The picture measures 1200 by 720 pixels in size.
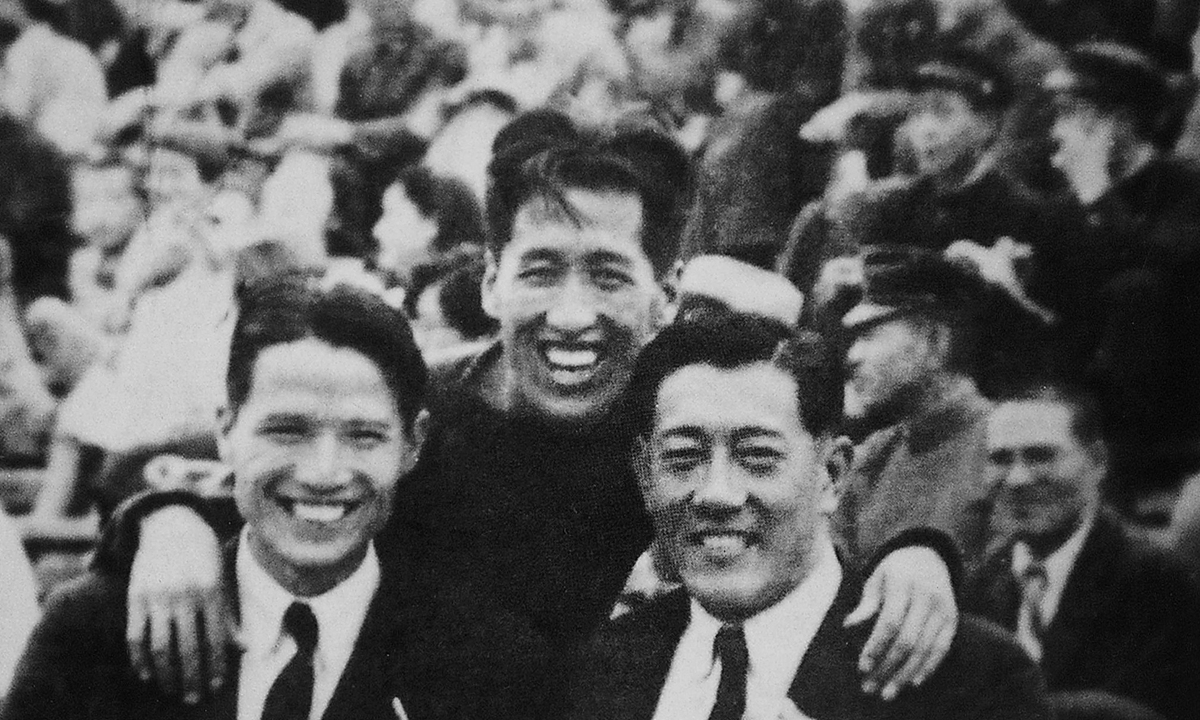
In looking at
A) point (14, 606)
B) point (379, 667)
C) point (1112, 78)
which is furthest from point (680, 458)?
point (14, 606)

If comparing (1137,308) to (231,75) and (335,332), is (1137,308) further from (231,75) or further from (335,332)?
(231,75)

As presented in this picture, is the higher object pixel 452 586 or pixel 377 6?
pixel 377 6

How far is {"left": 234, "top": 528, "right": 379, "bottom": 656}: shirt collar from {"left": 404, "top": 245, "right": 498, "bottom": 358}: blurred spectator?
45 cm

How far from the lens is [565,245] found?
191cm

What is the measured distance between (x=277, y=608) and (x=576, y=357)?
0.67 meters

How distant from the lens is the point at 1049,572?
1963 millimetres

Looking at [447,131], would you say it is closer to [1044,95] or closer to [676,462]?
[676,462]

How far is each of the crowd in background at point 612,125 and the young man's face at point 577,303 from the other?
0.25 feet

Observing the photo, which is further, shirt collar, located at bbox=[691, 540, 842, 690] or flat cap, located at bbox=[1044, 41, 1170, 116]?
flat cap, located at bbox=[1044, 41, 1170, 116]

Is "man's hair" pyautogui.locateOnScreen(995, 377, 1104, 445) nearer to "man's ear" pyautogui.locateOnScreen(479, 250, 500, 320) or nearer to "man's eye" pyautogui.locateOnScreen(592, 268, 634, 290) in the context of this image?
"man's eye" pyautogui.locateOnScreen(592, 268, 634, 290)

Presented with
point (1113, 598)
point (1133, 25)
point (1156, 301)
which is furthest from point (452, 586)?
point (1133, 25)

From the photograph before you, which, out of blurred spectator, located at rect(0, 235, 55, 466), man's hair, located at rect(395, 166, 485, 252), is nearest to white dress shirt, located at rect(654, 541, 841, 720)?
man's hair, located at rect(395, 166, 485, 252)

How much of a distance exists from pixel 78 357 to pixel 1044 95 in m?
1.83

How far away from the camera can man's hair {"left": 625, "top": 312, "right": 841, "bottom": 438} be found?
1904 mm
